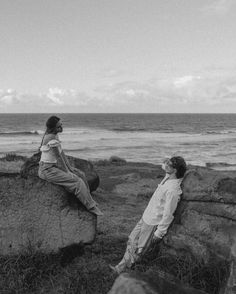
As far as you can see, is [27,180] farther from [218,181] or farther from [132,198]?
[132,198]

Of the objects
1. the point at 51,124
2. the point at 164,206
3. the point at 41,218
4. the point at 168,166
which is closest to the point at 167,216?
the point at 164,206

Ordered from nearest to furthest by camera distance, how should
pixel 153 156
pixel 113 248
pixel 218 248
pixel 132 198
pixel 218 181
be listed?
pixel 218 248 < pixel 218 181 < pixel 113 248 < pixel 132 198 < pixel 153 156

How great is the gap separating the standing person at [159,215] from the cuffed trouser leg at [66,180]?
90cm

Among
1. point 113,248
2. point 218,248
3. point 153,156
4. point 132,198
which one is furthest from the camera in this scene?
point 153,156

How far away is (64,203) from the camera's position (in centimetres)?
611

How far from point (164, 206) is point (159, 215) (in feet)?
0.50

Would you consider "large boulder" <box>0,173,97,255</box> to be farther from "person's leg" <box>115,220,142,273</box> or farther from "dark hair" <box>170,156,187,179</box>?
"dark hair" <box>170,156,187,179</box>

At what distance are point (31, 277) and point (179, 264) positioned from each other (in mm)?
1992

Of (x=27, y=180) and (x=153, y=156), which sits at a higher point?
(x=27, y=180)

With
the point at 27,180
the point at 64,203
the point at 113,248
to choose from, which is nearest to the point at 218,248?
the point at 113,248

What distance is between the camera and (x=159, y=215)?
582cm

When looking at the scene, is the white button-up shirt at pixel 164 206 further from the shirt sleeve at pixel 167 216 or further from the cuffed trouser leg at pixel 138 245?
the cuffed trouser leg at pixel 138 245

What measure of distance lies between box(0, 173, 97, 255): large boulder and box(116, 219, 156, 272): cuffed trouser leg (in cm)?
62

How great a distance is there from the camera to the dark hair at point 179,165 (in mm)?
5662
